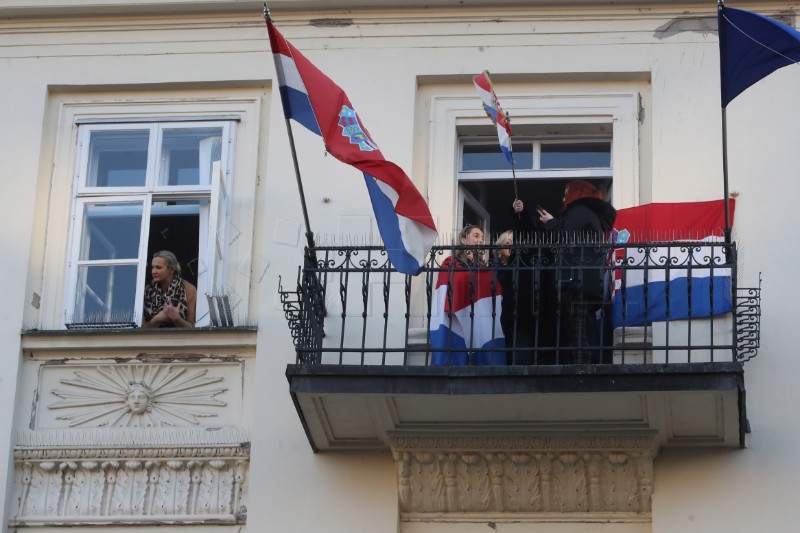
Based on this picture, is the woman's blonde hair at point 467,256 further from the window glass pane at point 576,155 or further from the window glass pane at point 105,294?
the window glass pane at point 105,294

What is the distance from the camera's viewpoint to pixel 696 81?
13.0 metres

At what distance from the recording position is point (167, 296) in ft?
42.1

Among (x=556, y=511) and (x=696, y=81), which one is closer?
(x=556, y=511)

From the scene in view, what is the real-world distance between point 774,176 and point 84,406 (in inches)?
190

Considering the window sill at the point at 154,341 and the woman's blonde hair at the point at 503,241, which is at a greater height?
the woman's blonde hair at the point at 503,241

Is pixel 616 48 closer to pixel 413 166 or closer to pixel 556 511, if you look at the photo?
pixel 413 166

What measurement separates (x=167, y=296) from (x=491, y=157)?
2.55m

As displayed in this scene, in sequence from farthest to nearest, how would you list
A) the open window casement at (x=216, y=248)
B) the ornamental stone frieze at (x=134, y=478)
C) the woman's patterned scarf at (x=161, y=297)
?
the woman's patterned scarf at (x=161, y=297)
the open window casement at (x=216, y=248)
the ornamental stone frieze at (x=134, y=478)

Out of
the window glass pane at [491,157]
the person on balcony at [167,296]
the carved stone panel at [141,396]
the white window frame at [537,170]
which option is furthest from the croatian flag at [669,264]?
the person on balcony at [167,296]

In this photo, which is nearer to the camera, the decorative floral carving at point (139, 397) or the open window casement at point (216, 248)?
the decorative floral carving at point (139, 397)

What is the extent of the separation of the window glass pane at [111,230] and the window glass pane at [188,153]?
33cm

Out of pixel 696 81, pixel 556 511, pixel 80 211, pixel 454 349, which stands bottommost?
pixel 556 511

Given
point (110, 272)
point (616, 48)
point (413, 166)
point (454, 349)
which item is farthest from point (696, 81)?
point (110, 272)

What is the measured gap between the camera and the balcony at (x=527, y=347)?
37.1 ft
